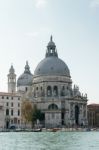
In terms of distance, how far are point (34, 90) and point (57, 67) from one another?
28.1 feet

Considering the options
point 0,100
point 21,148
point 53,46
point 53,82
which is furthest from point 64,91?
point 21,148

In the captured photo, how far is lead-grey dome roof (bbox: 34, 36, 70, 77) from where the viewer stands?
424 feet

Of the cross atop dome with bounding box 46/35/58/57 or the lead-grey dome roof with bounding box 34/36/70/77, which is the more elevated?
the cross atop dome with bounding box 46/35/58/57

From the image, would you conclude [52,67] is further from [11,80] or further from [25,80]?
[25,80]

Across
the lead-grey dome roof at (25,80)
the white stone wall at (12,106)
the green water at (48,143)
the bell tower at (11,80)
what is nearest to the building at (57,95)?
the bell tower at (11,80)

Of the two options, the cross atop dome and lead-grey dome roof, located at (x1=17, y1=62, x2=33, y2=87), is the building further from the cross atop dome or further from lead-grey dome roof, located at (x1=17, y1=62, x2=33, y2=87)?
lead-grey dome roof, located at (x1=17, y1=62, x2=33, y2=87)

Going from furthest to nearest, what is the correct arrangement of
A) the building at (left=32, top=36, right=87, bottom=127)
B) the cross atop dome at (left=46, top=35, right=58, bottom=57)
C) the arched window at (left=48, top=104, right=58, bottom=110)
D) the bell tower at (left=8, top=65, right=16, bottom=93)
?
the bell tower at (left=8, top=65, right=16, bottom=93), the cross atop dome at (left=46, top=35, right=58, bottom=57), the arched window at (left=48, top=104, right=58, bottom=110), the building at (left=32, top=36, right=87, bottom=127)

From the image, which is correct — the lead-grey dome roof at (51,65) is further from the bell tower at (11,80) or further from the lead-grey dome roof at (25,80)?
the lead-grey dome roof at (25,80)

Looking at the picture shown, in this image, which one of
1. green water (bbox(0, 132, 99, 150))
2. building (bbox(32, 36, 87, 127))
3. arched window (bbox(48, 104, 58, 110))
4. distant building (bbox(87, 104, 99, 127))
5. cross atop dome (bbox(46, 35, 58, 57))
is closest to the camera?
green water (bbox(0, 132, 99, 150))

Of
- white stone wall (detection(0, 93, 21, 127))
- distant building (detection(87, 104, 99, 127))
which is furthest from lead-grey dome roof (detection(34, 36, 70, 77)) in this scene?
distant building (detection(87, 104, 99, 127))

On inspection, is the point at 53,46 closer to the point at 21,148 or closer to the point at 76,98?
the point at 76,98

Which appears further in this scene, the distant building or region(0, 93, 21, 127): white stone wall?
the distant building

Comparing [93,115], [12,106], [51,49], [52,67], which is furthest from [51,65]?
[93,115]

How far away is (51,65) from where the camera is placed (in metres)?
130
